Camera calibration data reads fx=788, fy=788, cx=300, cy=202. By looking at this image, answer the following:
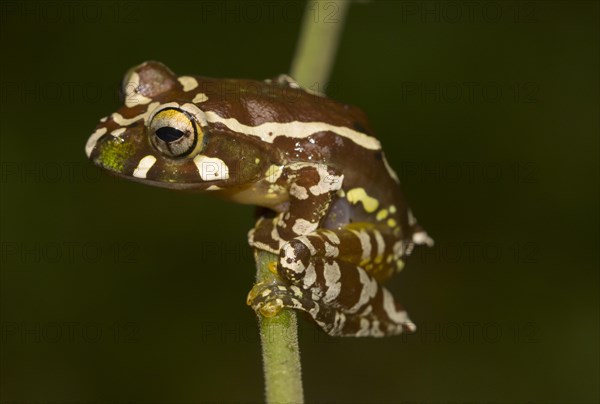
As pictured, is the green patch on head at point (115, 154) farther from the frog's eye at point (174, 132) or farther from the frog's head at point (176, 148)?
the frog's eye at point (174, 132)

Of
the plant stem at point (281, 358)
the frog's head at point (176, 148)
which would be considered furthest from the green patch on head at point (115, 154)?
the plant stem at point (281, 358)

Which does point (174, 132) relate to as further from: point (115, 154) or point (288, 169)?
point (288, 169)

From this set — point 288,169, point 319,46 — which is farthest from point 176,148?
point 319,46

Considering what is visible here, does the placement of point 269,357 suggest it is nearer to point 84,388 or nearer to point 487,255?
point 84,388

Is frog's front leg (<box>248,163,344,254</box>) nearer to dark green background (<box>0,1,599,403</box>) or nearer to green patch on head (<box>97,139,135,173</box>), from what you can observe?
green patch on head (<box>97,139,135,173</box>)

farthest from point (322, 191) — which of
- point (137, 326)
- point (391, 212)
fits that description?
point (137, 326)

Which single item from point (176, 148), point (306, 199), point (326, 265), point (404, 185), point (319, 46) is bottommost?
point (326, 265)
